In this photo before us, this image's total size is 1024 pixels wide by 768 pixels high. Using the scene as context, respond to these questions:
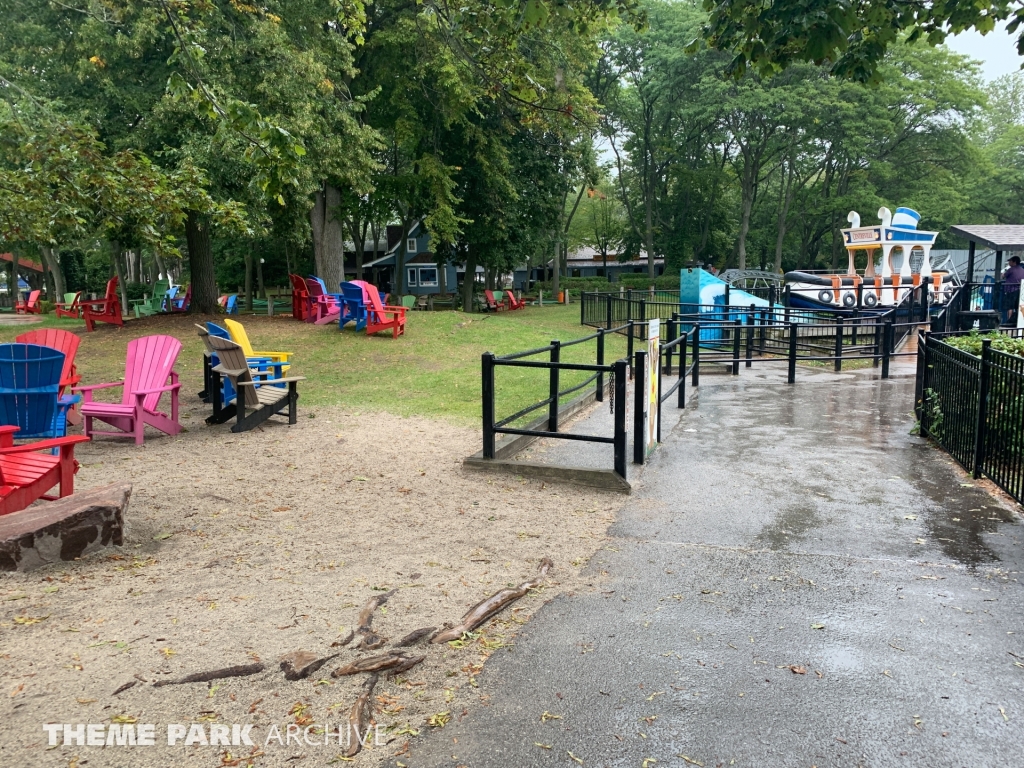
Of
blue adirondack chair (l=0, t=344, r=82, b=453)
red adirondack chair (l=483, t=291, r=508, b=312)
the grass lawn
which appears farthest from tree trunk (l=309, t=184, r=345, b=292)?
blue adirondack chair (l=0, t=344, r=82, b=453)

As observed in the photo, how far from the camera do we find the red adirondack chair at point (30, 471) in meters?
4.80

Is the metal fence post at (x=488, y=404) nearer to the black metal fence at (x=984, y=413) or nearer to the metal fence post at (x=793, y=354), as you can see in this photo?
the black metal fence at (x=984, y=413)

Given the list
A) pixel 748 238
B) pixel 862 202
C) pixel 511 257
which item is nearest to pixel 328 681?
pixel 511 257

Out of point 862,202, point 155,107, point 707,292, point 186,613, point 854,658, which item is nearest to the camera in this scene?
point 854,658

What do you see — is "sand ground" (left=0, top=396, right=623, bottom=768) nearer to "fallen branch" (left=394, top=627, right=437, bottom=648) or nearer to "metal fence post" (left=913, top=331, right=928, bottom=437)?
"fallen branch" (left=394, top=627, right=437, bottom=648)

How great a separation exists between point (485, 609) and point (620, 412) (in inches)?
108

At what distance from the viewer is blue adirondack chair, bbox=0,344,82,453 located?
6492 millimetres

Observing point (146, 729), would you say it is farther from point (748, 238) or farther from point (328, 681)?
point (748, 238)

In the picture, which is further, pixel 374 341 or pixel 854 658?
pixel 374 341

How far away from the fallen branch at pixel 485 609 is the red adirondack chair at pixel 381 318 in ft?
42.6

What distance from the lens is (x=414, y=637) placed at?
3643 millimetres

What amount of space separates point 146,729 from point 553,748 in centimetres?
151

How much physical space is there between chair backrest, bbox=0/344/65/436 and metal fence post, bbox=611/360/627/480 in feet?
15.5

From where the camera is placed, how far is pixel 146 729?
284 cm
